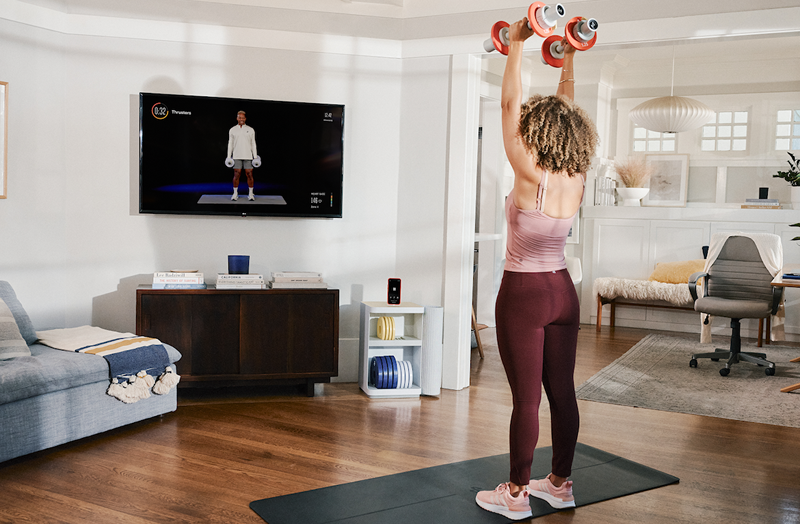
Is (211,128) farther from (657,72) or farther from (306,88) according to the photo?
(657,72)

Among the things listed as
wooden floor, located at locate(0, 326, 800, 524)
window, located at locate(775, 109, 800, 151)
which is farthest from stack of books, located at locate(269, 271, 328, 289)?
window, located at locate(775, 109, 800, 151)

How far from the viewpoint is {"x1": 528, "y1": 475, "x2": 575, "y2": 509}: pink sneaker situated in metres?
2.68

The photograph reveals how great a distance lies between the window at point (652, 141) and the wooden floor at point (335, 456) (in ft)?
15.0

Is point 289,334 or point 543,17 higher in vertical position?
point 543,17

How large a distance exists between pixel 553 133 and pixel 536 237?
0.37 m

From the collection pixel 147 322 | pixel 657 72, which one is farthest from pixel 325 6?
pixel 657 72

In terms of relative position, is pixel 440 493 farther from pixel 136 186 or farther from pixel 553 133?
pixel 136 186

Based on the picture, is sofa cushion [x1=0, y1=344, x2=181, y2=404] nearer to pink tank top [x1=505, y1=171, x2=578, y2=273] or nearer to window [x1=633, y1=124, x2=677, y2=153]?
pink tank top [x1=505, y1=171, x2=578, y2=273]

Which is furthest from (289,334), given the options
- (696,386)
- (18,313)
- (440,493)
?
(696,386)

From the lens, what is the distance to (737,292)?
18.5 feet

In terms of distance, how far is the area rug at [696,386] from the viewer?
422cm

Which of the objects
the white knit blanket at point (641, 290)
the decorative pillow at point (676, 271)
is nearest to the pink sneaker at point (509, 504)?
the white knit blanket at point (641, 290)

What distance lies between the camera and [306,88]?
4.52 metres

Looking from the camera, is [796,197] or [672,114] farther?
[796,197]
